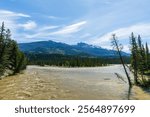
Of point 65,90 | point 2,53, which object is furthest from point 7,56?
A: point 65,90

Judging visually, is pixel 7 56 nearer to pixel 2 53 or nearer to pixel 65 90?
pixel 2 53

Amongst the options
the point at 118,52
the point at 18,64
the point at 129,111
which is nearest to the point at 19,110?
the point at 129,111

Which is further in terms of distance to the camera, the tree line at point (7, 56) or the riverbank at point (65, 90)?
the tree line at point (7, 56)

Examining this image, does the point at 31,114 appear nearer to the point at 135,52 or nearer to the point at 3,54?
the point at 135,52

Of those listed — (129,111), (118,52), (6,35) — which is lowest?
(129,111)

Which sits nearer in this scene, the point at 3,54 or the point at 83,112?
the point at 83,112

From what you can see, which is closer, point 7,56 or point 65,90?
point 65,90

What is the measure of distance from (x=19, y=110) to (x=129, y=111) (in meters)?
8.51

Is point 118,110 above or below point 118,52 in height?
below

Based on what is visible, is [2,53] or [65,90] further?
[2,53]

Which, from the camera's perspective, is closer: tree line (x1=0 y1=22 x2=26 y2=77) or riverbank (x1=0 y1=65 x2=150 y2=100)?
riverbank (x1=0 y1=65 x2=150 y2=100)

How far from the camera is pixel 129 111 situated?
22.9 meters

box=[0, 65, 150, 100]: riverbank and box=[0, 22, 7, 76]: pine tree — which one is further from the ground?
box=[0, 22, 7, 76]: pine tree

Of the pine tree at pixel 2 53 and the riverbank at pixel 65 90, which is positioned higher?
the pine tree at pixel 2 53
